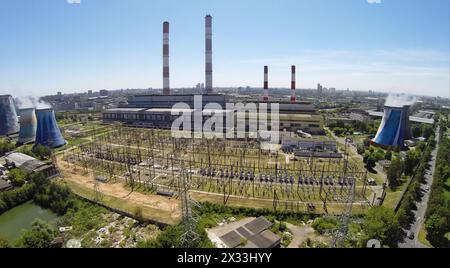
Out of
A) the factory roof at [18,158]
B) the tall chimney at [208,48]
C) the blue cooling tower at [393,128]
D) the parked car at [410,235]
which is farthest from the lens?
the tall chimney at [208,48]

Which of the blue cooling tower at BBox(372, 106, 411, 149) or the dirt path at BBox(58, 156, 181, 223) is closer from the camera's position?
the dirt path at BBox(58, 156, 181, 223)

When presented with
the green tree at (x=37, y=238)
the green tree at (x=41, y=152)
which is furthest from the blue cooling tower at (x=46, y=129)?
the green tree at (x=37, y=238)

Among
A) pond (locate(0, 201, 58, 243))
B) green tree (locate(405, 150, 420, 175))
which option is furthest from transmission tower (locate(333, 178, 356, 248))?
pond (locate(0, 201, 58, 243))

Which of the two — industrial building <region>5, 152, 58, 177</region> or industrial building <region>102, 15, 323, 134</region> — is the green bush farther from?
industrial building <region>102, 15, 323, 134</region>

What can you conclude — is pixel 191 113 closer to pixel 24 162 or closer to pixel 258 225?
pixel 24 162

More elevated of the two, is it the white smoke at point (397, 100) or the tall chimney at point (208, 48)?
the tall chimney at point (208, 48)

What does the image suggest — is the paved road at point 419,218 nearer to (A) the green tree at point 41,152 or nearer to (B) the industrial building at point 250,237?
(B) the industrial building at point 250,237

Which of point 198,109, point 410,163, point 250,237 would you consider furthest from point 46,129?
point 410,163
